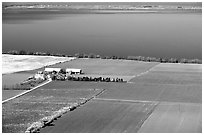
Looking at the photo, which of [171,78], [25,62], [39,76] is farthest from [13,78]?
[171,78]

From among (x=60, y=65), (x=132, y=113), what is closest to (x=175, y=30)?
(x=60, y=65)

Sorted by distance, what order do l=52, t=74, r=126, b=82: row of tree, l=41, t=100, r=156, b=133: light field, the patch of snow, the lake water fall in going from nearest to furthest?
l=41, t=100, r=156, b=133: light field
l=52, t=74, r=126, b=82: row of tree
the patch of snow
the lake water

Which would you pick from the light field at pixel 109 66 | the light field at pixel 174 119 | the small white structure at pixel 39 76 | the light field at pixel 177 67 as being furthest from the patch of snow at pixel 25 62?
the light field at pixel 174 119

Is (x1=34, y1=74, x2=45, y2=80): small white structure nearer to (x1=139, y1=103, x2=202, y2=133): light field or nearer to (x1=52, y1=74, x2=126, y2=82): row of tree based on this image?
(x1=52, y1=74, x2=126, y2=82): row of tree

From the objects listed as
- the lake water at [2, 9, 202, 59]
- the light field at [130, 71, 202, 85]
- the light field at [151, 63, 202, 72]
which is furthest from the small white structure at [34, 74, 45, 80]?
the lake water at [2, 9, 202, 59]

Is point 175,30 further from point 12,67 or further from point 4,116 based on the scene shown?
point 4,116

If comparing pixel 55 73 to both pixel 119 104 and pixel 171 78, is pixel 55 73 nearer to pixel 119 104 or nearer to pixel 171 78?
pixel 171 78
